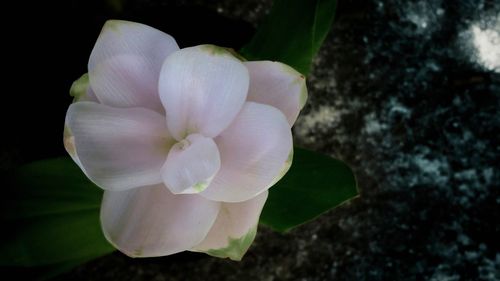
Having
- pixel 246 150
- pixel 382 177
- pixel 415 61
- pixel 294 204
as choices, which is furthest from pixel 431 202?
pixel 246 150

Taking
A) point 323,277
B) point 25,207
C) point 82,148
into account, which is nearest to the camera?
point 82,148

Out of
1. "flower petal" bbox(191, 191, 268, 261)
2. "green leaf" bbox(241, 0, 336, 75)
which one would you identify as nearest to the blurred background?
"green leaf" bbox(241, 0, 336, 75)

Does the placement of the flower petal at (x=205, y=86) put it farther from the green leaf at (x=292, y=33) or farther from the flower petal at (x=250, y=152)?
the green leaf at (x=292, y=33)

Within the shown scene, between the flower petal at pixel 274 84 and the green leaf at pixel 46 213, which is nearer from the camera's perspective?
the flower petal at pixel 274 84

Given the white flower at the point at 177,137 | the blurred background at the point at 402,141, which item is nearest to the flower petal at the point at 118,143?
the white flower at the point at 177,137

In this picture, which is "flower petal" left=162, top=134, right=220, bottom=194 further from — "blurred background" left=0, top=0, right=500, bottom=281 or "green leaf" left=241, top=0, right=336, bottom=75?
"blurred background" left=0, top=0, right=500, bottom=281

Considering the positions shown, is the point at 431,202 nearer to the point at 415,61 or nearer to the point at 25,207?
the point at 415,61
